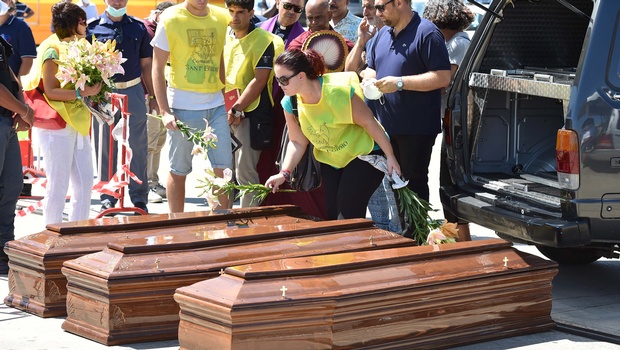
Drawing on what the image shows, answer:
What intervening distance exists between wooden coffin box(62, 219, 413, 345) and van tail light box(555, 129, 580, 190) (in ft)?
3.64

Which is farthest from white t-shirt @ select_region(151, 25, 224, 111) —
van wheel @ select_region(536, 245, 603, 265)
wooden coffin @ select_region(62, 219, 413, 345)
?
van wheel @ select_region(536, 245, 603, 265)

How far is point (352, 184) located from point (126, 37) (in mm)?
3745

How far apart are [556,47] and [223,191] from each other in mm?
2538

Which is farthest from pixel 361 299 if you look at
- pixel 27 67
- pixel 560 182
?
pixel 27 67

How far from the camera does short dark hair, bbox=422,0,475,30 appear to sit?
27.0 ft

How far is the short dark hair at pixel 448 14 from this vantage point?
824 centimetres

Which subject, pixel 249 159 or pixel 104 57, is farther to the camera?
pixel 249 159

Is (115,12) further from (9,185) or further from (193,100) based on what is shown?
(9,185)

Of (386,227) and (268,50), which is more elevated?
(268,50)

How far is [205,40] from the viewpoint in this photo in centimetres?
775

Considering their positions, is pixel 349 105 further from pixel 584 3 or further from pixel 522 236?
pixel 584 3

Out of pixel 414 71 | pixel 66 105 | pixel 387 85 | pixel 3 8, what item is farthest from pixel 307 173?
pixel 3 8

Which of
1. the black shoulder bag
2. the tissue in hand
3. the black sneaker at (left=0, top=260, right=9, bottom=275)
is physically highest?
the tissue in hand

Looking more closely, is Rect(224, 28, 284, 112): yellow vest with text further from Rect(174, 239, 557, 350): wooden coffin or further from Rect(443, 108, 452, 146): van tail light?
Rect(174, 239, 557, 350): wooden coffin
